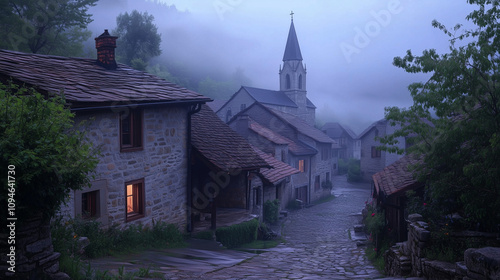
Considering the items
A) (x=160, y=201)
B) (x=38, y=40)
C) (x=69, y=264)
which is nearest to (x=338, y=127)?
(x=38, y=40)

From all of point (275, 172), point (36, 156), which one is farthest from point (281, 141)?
point (36, 156)

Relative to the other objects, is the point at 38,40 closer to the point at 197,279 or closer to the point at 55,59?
the point at 55,59

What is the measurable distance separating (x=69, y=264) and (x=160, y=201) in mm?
5887

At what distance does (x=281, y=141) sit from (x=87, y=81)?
65.4 feet

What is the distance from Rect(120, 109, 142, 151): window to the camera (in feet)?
33.8

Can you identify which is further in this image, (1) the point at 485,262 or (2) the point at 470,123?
(2) the point at 470,123

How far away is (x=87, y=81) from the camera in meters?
10.0

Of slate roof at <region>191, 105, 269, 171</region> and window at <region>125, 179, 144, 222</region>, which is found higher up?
slate roof at <region>191, 105, 269, 171</region>

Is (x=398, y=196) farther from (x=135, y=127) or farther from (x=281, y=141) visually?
(x=281, y=141)

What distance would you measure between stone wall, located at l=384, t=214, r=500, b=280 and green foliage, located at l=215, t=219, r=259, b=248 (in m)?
5.22

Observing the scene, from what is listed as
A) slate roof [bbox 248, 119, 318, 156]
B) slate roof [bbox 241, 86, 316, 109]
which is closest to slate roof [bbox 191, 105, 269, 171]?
slate roof [bbox 248, 119, 318, 156]

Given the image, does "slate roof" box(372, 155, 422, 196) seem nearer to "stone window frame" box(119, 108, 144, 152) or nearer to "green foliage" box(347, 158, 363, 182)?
"stone window frame" box(119, 108, 144, 152)

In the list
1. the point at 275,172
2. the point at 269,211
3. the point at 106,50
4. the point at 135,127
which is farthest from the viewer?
the point at 275,172

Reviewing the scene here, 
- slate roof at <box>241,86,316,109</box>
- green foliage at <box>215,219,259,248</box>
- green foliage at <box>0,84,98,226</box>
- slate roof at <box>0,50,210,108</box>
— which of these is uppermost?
slate roof at <box>241,86,316,109</box>
